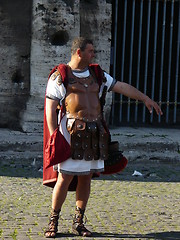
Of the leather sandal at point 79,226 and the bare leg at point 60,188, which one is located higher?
the bare leg at point 60,188

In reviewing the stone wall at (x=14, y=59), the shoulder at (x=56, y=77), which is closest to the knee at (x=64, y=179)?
the shoulder at (x=56, y=77)

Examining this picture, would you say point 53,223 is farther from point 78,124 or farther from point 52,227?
point 78,124

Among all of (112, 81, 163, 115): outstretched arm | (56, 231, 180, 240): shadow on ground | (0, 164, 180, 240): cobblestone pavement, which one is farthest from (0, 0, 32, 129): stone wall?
(56, 231, 180, 240): shadow on ground

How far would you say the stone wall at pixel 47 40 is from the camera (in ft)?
28.7

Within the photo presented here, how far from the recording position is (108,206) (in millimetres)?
5973

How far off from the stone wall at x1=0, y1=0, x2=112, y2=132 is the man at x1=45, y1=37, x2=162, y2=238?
3.81m

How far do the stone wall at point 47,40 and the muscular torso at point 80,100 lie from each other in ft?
12.8

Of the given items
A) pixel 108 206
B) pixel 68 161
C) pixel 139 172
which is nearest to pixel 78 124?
pixel 68 161

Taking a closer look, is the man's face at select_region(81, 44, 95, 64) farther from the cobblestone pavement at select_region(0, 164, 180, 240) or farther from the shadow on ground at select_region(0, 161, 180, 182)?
the shadow on ground at select_region(0, 161, 180, 182)

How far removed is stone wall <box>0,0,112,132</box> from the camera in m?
8.76

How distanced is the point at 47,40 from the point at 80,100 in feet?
13.1

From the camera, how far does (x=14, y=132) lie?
8.95 metres

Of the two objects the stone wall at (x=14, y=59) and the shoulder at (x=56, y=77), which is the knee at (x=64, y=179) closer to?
the shoulder at (x=56, y=77)

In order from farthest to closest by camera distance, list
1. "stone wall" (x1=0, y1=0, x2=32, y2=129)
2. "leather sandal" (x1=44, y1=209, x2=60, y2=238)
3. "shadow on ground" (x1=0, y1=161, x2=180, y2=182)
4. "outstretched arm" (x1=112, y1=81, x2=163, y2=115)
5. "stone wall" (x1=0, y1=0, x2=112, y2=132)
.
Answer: "stone wall" (x1=0, y1=0, x2=32, y2=129)
"stone wall" (x1=0, y1=0, x2=112, y2=132)
"shadow on ground" (x1=0, y1=161, x2=180, y2=182)
"outstretched arm" (x1=112, y1=81, x2=163, y2=115)
"leather sandal" (x1=44, y1=209, x2=60, y2=238)
